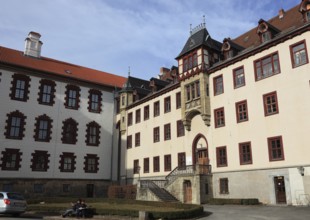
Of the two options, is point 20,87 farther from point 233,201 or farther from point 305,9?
point 305,9

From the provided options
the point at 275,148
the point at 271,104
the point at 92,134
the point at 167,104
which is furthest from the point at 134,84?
the point at 275,148

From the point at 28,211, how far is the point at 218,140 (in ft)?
60.7

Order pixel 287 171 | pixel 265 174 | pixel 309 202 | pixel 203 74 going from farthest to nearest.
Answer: pixel 203 74, pixel 265 174, pixel 287 171, pixel 309 202

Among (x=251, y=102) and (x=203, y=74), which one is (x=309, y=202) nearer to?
(x=251, y=102)

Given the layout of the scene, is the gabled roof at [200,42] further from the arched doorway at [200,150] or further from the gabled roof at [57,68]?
the gabled roof at [57,68]

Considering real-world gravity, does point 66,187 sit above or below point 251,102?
below

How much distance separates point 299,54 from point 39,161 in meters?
32.9

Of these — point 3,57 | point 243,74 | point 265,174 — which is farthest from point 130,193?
point 3,57

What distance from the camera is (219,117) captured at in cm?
3092

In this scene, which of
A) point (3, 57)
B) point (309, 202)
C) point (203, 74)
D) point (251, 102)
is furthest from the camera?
point (3, 57)

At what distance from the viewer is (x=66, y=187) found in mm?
41031

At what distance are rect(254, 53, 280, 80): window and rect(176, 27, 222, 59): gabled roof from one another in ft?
23.5

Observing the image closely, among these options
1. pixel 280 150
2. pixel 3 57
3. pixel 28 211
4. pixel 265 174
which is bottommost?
pixel 28 211

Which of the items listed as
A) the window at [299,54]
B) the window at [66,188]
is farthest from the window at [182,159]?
the window at [66,188]
